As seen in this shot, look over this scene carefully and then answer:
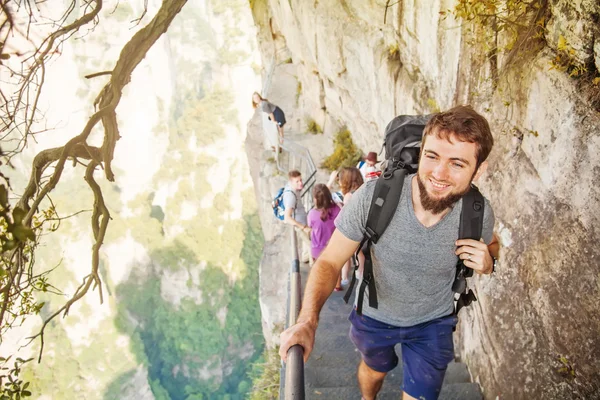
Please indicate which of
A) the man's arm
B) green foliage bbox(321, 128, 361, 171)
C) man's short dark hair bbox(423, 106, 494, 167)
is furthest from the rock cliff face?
green foliage bbox(321, 128, 361, 171)

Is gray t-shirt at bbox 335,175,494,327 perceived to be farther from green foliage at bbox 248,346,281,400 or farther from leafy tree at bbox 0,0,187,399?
green foliage at bbox 248,346,281,400

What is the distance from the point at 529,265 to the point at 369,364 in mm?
1247

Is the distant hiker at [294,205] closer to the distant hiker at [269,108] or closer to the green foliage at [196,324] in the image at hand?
the distant hiker at [269,108]

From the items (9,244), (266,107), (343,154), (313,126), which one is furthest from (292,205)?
(313,126)

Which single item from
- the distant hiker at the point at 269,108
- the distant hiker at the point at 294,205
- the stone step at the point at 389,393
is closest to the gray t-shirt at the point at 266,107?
the distant hiker at the point at 269,108

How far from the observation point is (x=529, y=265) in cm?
266

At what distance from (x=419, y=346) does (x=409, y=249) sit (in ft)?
2.25

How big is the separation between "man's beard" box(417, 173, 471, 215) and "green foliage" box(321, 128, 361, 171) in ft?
28.4

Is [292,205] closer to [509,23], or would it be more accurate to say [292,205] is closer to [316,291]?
[509,23]

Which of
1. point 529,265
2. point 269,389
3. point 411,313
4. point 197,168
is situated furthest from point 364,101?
point 197,168

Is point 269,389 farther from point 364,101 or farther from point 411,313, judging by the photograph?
point 364,101

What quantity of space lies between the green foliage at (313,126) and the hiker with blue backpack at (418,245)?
11101 mm

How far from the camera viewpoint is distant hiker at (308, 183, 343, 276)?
180 inches

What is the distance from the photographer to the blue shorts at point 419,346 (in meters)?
2.24
